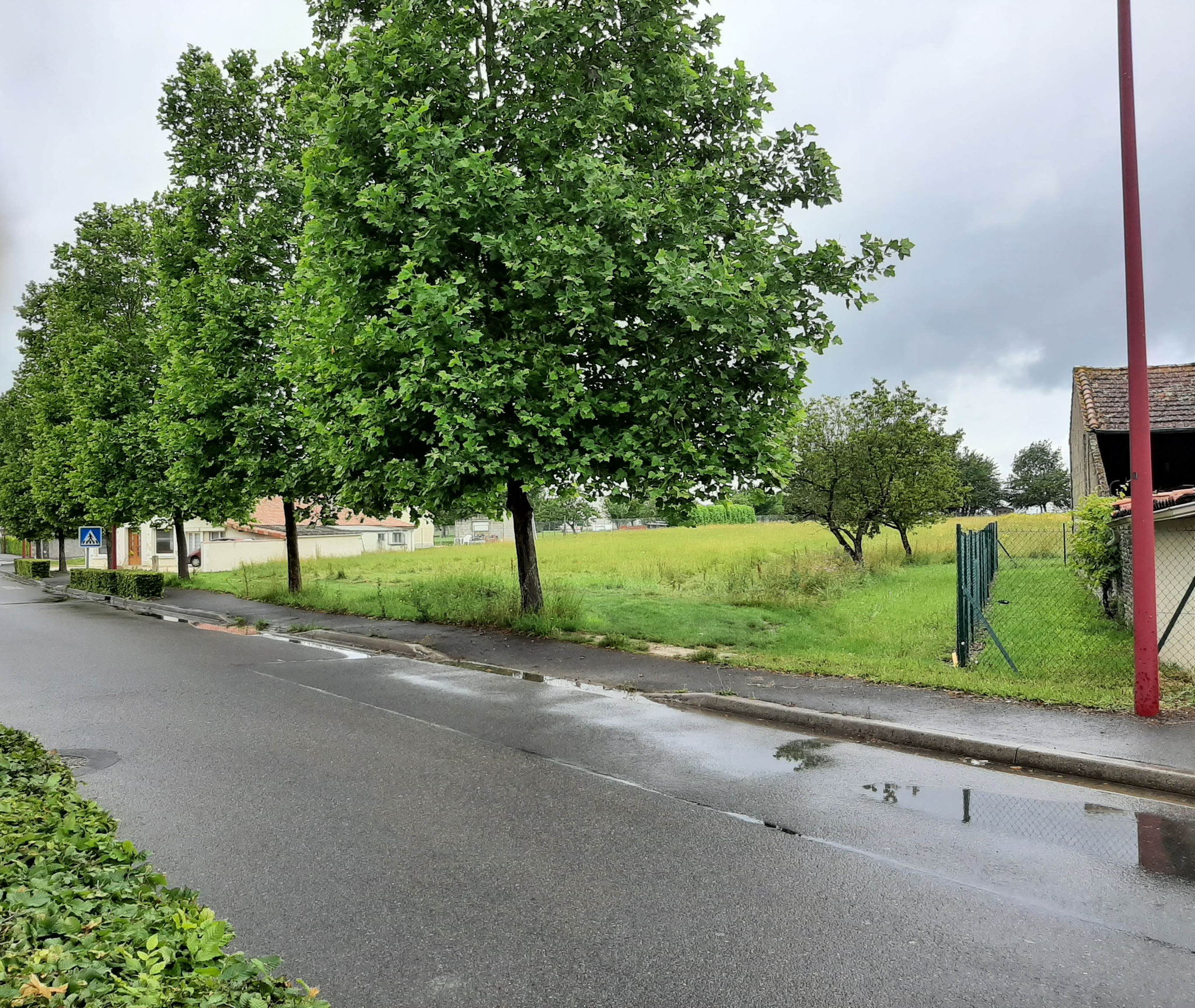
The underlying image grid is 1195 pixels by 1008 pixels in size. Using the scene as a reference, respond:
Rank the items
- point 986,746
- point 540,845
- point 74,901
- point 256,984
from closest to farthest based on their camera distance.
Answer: point 256,984 → point 74,901 → point 540,845 → point 986,746

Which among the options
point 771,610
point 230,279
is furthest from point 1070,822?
point 230,279

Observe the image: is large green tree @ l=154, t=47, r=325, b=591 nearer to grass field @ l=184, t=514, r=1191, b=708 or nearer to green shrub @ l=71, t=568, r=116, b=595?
grass field @ l=184, t=514, r=1191, b=708

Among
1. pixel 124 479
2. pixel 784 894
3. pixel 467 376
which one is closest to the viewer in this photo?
pixel 784 894

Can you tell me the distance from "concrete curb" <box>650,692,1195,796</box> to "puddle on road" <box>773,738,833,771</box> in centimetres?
39

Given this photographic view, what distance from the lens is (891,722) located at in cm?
695

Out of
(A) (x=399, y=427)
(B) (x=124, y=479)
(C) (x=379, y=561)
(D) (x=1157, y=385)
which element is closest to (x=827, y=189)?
(A) (x=399, y=427)

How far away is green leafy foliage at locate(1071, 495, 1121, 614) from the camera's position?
39.9 feet

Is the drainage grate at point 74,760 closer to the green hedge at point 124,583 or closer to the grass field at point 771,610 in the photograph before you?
the grass field at point 771,610

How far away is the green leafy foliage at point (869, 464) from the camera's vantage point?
27.7 meters

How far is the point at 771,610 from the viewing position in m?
16.6

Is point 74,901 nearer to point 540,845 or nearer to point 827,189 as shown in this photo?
point 540,845

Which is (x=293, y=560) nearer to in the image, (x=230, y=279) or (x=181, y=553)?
(x=230, y=279)

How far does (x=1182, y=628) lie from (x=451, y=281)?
9.54 m

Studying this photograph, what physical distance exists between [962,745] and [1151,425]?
38.2 ft
